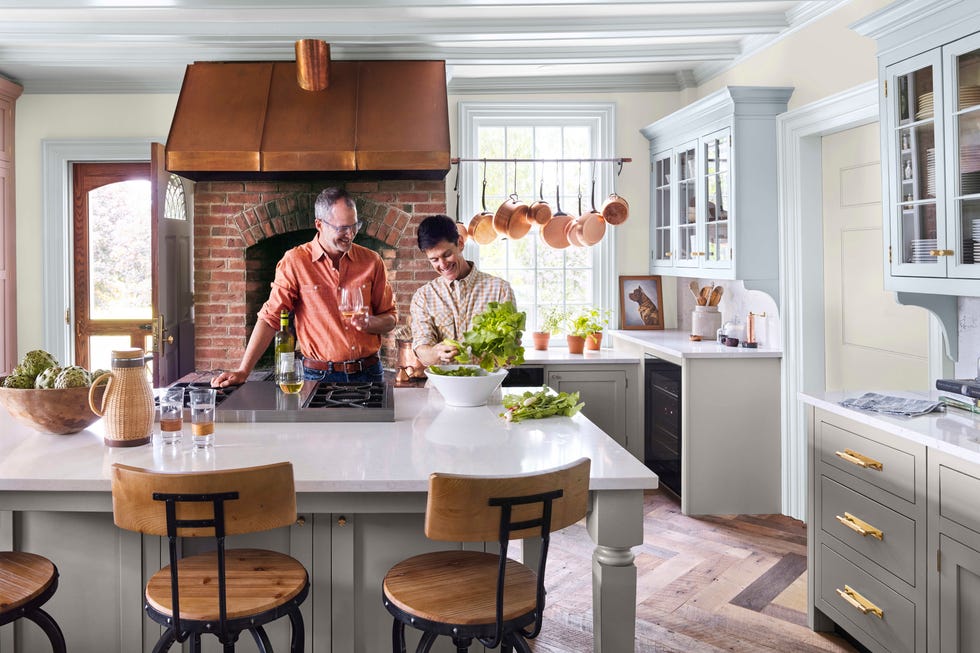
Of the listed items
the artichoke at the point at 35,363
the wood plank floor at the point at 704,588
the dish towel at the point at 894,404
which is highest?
the artichoke at the point at 35,363

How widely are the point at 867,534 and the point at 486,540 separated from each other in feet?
5.23

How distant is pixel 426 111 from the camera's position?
4488 millimetres

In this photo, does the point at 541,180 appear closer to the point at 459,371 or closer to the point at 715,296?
the point at 715,296

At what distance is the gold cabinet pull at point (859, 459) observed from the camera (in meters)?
2.58

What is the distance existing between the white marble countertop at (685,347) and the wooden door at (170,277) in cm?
291

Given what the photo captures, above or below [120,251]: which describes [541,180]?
above

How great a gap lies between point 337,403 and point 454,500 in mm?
1059

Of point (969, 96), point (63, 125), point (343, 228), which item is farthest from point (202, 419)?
point (63, 125)

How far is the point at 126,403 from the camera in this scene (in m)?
2.20

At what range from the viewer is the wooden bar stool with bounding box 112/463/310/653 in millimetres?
1715

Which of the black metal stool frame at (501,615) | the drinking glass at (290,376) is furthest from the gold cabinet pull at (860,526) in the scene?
the drinking glass at (290,376)

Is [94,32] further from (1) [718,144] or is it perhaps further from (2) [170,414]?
(1) [718,144]

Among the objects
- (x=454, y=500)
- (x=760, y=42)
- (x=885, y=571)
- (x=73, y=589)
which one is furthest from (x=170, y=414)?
(x=760, y=42)

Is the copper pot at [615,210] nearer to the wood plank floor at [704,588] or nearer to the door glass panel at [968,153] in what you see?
the wood plank floor at [704,588]
